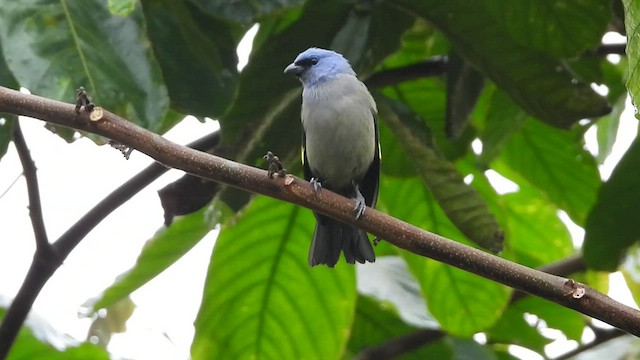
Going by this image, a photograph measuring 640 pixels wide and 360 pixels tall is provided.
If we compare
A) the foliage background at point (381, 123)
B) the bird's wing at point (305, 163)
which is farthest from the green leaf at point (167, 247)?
the bird's wing at point (305, 163)

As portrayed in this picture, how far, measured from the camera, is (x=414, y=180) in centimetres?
353

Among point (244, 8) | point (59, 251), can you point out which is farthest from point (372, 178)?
point (59, 251)

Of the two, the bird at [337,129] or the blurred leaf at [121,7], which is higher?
the blurred leaf at [121,7]

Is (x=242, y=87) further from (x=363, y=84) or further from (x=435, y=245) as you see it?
(x=435, y=245)

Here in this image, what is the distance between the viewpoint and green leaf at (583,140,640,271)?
3041mm

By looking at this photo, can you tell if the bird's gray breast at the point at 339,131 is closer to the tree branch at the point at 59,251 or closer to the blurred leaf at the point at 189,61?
the blurred leaf at the point at 189,61

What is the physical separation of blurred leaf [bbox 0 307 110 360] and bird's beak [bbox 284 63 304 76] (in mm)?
1007

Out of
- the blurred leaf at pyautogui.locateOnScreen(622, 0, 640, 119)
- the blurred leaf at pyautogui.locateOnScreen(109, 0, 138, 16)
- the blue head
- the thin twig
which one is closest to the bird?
the blue head

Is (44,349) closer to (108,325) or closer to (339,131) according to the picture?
(108,325)

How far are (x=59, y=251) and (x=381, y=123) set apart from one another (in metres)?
1.26

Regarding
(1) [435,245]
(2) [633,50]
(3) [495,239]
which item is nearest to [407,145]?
(3) [495,239]

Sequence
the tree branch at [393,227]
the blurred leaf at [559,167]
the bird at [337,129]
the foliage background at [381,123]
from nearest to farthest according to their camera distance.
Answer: the tree branch at [393,227], the foliage background at [381,123], the bird at [337,129], the blurred leaf at [559,167]

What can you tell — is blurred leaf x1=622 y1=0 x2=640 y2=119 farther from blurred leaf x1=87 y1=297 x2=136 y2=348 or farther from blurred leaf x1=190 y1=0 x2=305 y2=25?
blurred leaf x1=87 y1=297 x2=136 y2=348

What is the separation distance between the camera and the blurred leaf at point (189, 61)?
2766 millimetres
